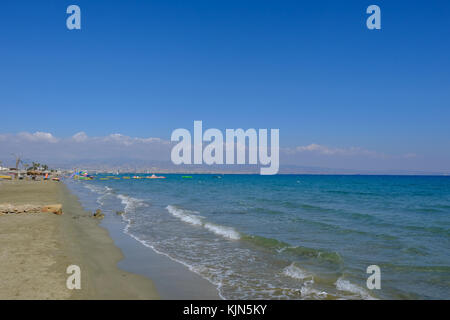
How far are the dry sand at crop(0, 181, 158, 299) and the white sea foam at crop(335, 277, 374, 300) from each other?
203 inches

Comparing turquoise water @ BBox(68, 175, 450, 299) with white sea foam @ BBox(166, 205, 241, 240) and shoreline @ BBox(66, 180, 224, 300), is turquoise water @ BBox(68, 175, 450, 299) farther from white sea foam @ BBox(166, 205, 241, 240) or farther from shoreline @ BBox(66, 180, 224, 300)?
shoreline @ BBox(66, 180, 224, 300)

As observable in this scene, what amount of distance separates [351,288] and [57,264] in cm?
869

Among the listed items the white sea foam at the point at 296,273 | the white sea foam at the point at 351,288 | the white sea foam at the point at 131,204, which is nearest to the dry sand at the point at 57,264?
the white sea foam at the point at 296,273

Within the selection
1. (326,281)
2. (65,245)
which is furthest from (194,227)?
(326,281)

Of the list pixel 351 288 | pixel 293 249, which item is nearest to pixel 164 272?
pixel 351 288

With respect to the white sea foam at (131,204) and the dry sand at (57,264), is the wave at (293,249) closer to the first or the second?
the dry sand at (57,264)

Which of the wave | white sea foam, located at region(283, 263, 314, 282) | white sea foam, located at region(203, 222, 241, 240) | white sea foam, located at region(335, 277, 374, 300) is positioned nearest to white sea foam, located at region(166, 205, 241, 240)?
Result: white sea foam, located at region(203, 222, 241, 240)

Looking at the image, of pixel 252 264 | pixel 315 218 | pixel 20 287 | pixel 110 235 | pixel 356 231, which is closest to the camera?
pixel 20 287

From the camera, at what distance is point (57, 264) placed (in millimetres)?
9727

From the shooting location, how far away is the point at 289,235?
16812 mm

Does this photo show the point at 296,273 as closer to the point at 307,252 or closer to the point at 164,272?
the point at 307,252

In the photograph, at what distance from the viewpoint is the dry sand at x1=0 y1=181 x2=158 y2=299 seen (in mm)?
7609
